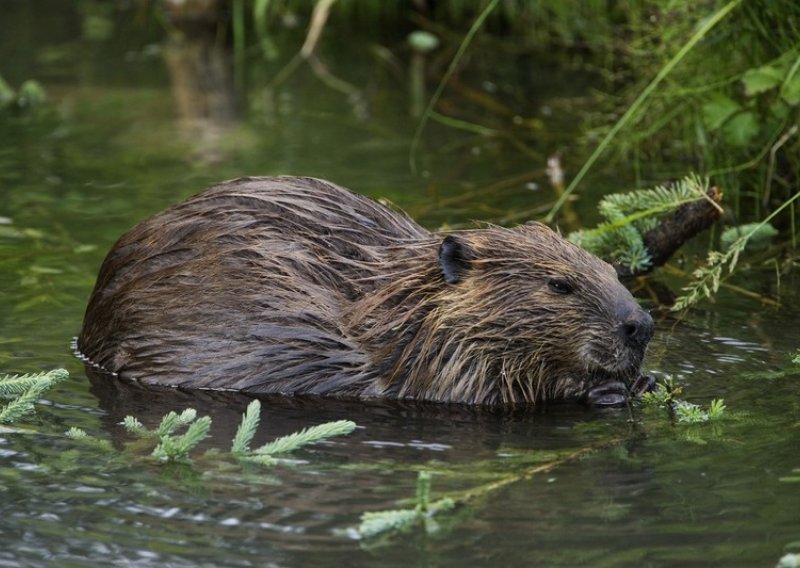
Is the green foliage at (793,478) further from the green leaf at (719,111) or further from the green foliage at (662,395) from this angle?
the green leaf at (719,111)

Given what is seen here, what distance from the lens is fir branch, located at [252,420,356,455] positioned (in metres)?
3.71

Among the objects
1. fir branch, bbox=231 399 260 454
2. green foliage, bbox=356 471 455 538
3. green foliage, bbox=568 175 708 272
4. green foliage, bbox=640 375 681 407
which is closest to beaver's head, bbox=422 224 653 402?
green foliage, bbox=640 375 681 407

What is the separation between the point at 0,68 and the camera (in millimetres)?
9672

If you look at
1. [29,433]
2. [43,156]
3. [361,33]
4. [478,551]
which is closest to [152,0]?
[361,33]

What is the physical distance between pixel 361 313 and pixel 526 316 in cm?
54

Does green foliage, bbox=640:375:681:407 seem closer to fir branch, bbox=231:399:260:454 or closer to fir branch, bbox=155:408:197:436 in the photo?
fir branch, bbox=231:399:260:454

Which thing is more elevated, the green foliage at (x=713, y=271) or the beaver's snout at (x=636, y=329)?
the green foliage at (x=713, y=271)

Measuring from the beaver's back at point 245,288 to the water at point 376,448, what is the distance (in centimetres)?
12

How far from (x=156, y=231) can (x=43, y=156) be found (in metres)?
2.92

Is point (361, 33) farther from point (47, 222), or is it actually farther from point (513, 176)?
point (47, 222)

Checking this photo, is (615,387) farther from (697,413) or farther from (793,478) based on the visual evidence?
(793,478)

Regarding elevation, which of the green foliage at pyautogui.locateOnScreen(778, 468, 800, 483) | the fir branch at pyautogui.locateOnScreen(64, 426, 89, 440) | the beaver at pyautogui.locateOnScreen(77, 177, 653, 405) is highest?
the beaver at pyautogui.locateOnScreen(77, 177, 653, 405)

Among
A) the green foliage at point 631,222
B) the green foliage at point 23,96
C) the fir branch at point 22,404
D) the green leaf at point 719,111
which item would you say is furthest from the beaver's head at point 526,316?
the green foliage at point 23,96

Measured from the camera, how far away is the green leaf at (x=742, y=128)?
605cm
